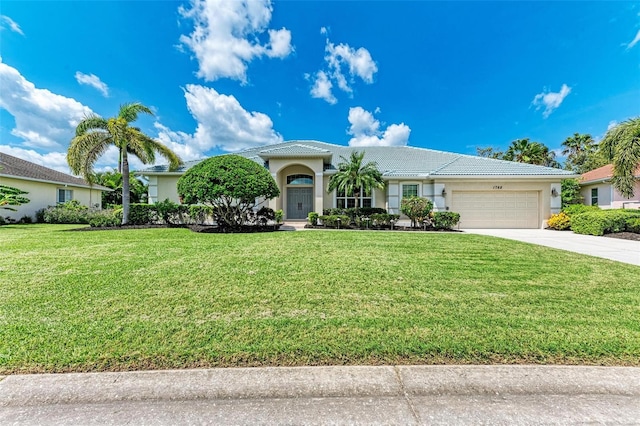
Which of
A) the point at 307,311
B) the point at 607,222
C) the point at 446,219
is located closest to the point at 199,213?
the point at 307,311

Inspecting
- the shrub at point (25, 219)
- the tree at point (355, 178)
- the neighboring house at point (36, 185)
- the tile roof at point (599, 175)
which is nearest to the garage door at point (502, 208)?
the tree at point (355, 178)

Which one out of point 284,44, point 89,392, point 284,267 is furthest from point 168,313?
point 284,44

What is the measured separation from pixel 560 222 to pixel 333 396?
17954 mm

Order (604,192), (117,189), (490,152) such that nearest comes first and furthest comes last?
1. (604,192)
2. (117,189)
3. (490,152)

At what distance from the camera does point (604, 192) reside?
18203 mm

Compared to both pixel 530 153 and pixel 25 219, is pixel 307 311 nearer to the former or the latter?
pixel 25 219

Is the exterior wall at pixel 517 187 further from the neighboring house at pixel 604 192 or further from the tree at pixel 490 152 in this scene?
the tree at pixel 490 152

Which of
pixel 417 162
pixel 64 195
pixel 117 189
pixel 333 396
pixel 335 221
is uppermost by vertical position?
pixel 417 162

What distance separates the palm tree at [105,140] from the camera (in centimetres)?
1362

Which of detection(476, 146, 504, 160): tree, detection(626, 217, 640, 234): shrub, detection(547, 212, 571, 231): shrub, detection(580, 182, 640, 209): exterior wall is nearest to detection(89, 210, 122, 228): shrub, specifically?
detection(547, 212, 571, 231): shrub

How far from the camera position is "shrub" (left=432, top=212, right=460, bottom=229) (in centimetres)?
1383

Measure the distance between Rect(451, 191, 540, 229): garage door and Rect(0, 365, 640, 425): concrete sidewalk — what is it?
1496 centimetres

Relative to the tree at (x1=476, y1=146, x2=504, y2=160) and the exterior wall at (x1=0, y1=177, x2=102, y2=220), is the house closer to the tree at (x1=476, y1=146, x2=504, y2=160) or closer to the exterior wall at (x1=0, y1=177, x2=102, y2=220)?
the exterior wall at (x1=0, y1=177, x2=102, y2=220)

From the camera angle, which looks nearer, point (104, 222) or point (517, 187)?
point (104, 222)
